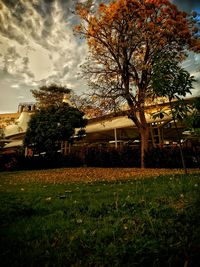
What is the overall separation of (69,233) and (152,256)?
1117 mm

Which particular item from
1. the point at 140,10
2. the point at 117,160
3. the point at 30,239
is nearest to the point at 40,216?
the point at 30,239

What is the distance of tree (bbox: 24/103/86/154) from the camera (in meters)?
17.2

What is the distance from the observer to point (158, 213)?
11.0 feet

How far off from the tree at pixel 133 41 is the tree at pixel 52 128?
3.86 meters

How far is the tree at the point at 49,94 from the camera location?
127 feet

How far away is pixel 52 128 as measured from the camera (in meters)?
17.4

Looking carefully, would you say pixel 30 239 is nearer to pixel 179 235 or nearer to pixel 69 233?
pixel 69 233

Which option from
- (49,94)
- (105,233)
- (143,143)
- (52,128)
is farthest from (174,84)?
(49,94)

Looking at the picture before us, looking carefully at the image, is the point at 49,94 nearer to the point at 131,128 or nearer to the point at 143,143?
the point at 131,128

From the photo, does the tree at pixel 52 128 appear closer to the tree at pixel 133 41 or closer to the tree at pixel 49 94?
the tree at pixel 133 41

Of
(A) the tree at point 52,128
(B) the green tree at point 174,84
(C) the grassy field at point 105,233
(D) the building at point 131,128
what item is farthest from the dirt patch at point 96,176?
(A) the tree at point 52,128

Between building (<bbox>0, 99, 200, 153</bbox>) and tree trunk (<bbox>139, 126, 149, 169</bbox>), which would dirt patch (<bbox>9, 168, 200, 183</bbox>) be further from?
building (<bbox>0, 99, 200, 153</bbox>)

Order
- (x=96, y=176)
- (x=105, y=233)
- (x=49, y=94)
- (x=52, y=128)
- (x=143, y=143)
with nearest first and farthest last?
(x=105, y=233)
(x=96, y=176)
(x=143, y=143)
(x=52, y=128)
(x=49, y=94)

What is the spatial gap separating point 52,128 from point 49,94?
23562 millimetres
